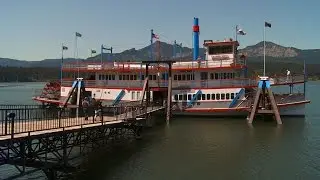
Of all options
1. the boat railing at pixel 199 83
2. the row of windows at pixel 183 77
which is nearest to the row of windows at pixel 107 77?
the boat railing at pixel 199 83

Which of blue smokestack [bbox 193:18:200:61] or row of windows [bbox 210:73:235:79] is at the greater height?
blue smokestack [bbox 193:18:200:61]

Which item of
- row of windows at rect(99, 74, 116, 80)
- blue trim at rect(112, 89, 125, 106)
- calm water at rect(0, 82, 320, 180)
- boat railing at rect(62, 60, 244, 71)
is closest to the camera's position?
calm water at rect(0, 82, 320, 180)

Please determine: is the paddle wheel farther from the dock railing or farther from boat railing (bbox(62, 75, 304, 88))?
the dock railing

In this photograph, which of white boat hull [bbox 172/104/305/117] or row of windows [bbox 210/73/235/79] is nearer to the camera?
white boat hull [bbox 172/104/305/117]

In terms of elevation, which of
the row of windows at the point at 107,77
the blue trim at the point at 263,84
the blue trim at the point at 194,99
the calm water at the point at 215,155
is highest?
the row of windows at the point at 107,77

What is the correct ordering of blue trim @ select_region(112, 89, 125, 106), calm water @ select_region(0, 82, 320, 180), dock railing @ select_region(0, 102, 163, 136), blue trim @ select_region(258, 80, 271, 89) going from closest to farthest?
dock railing @ select_region(0, 102, 163, 136) < calm water @ select_region(0, 82, 320, 180) < blue trim @ select_region(258, 80, 271, 89) < blue trim @ select_region(112, 89, 125, 106)

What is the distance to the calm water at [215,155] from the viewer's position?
21453 mm

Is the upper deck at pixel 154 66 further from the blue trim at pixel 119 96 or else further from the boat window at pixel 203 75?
the blue trim at pixel 119 96

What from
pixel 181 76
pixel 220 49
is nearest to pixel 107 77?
pixel 181 76

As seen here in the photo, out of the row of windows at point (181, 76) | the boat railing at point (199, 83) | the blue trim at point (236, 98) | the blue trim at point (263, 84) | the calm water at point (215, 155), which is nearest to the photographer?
the calm water at point (215, 155)

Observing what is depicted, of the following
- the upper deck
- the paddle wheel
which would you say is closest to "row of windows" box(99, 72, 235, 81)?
the upper deck

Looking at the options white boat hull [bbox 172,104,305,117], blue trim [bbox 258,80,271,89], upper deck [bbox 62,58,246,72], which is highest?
upper deck [bbox 62,58,246,72]

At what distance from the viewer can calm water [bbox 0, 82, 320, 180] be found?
21.5 m

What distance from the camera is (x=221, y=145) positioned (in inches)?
1153
